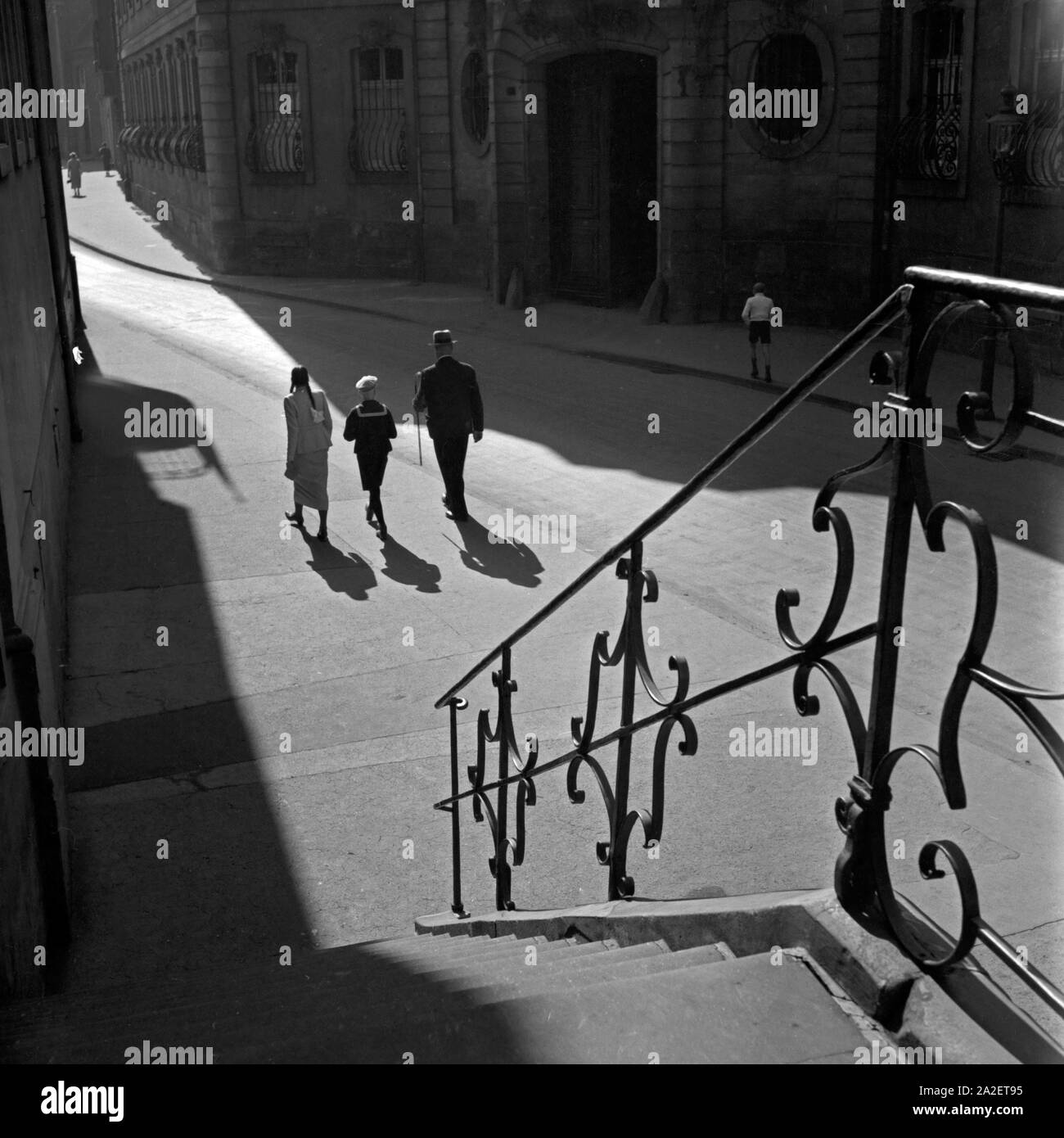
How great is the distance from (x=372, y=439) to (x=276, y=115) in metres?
22.4

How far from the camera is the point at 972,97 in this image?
19969 mm

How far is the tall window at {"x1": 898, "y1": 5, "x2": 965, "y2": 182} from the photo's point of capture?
20.6 m

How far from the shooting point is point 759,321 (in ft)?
63.2

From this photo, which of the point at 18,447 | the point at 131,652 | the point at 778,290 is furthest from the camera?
the point at 778,290

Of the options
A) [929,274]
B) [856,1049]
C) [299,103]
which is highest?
[299,103]

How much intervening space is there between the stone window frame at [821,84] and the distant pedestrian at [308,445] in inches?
502

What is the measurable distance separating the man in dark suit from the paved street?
0.59 metres

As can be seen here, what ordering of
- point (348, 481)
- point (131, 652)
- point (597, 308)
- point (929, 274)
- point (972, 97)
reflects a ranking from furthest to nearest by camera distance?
point (597, 308) < point (972, 97) < point (348, 481) < point (131, 652) < point (929, 274)

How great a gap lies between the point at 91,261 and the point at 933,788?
3401 centimetres

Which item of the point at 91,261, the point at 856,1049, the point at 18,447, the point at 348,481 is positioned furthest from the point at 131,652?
the point at 91,261

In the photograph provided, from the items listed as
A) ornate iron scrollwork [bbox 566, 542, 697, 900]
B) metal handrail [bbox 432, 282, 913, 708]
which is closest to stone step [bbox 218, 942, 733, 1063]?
ornate iron scrollwork [bbox 566, 542, 697, 900]

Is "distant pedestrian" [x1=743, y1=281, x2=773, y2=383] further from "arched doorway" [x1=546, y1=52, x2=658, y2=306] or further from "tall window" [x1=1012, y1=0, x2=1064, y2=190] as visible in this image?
"arched doorway" [x1=546, y1=52, x2=658, y2=306]

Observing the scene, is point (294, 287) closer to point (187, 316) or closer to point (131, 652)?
point (187, 316)

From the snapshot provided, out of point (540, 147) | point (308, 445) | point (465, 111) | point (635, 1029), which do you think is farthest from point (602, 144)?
point (635, 1029)
